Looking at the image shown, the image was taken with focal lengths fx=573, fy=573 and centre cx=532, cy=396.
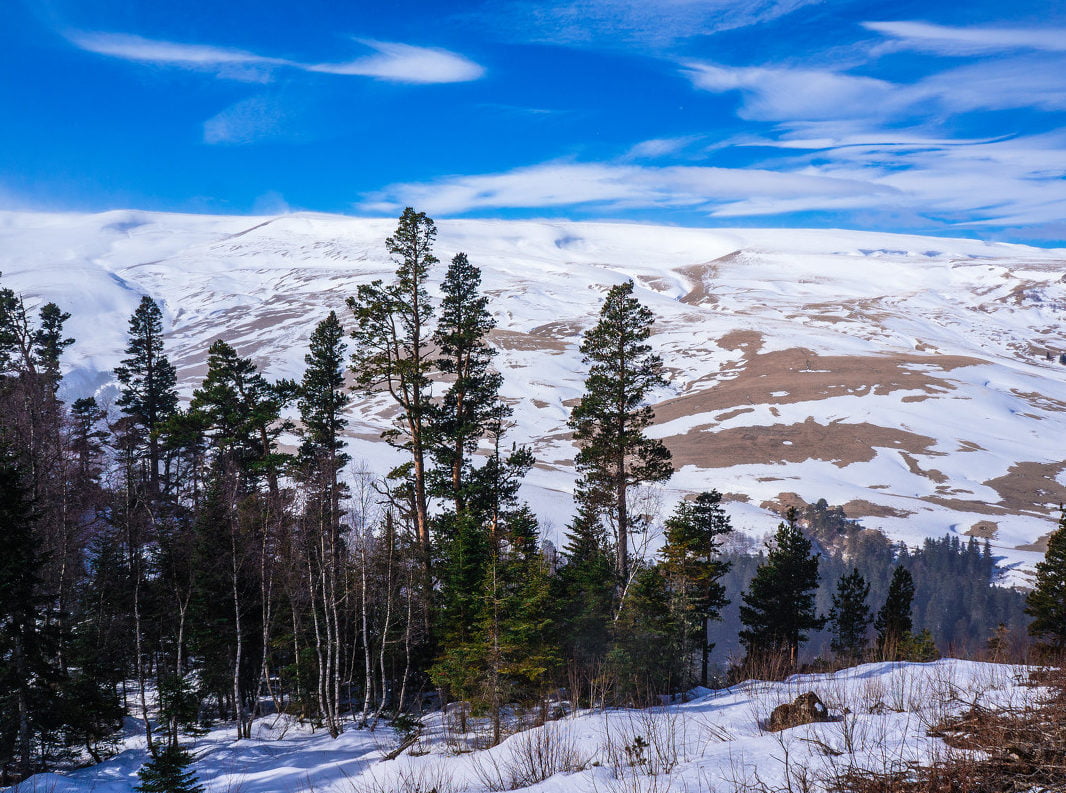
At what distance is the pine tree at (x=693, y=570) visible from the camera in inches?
1040

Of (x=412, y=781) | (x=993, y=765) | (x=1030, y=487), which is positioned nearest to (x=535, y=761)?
(x=412, y=781)

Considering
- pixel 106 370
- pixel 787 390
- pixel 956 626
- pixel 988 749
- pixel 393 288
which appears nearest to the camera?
pixel 988 749

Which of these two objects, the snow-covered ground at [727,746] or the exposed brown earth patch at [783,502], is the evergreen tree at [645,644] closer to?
the snow-covered ground at [727,746]

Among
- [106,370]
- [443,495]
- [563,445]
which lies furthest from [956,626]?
[106,370]

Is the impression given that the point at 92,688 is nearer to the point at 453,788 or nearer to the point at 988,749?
the point at 453,788

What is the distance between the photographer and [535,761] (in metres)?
8.30

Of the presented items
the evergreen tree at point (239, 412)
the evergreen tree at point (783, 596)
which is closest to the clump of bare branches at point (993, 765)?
the evergreen tree at point (239, 412)

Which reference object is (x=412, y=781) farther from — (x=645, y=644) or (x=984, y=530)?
(x=984, y=530)

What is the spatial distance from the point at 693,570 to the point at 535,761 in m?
21.8

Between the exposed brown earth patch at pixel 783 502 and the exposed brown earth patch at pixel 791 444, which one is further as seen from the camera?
the exposed brown earth patch at pixel 791 444

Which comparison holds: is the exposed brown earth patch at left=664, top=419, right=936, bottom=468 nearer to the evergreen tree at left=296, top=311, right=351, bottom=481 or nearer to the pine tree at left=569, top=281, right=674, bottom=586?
the pine tree at left=569, top=281, right=674, bottom=586

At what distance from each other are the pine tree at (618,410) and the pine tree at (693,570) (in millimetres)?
2705

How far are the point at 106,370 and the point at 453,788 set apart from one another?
22124cm

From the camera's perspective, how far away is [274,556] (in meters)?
22.8
